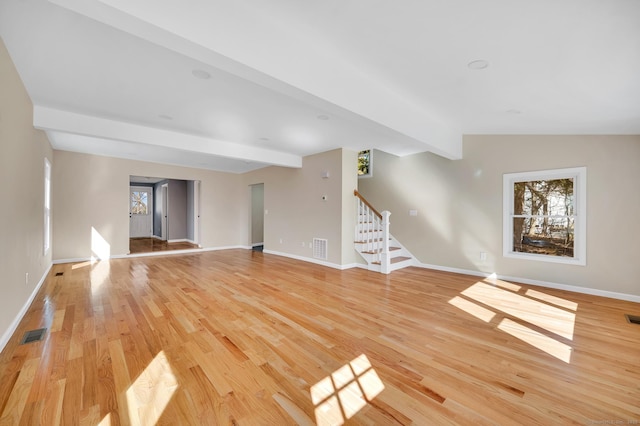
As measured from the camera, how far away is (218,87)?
2.89 meters

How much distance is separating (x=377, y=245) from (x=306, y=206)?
1.93 metres

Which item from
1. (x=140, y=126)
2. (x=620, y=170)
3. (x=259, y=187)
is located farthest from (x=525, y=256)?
(x=259, y=187)

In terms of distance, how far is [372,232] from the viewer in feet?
20.0

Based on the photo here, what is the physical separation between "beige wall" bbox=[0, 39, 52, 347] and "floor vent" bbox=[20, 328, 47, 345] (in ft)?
0.47

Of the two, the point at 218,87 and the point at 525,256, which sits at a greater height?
the point at 218,87

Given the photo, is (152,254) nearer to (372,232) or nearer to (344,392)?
(372,232)

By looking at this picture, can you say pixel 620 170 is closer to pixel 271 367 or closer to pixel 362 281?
pixel 362 281

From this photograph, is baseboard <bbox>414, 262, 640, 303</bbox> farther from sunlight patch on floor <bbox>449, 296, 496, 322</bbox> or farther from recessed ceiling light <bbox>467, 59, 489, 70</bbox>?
recessed ceiling light <bbox>467, 59, 489, 70</bbox>

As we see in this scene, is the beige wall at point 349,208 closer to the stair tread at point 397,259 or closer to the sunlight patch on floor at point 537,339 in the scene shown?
the stair tread at point 397,259

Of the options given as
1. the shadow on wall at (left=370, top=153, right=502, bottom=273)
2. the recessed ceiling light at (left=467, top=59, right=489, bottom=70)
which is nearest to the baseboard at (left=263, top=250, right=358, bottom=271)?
the shadow on wall at (left=370, top=153, right=502, bottom=273)

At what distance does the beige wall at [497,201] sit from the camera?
3.68 meters

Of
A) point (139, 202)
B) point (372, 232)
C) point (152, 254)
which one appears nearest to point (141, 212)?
point (139, 202)

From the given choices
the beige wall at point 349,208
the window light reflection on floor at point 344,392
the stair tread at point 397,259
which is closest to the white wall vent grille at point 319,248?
the beige wall at point 349,208

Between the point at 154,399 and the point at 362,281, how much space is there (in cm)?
336
